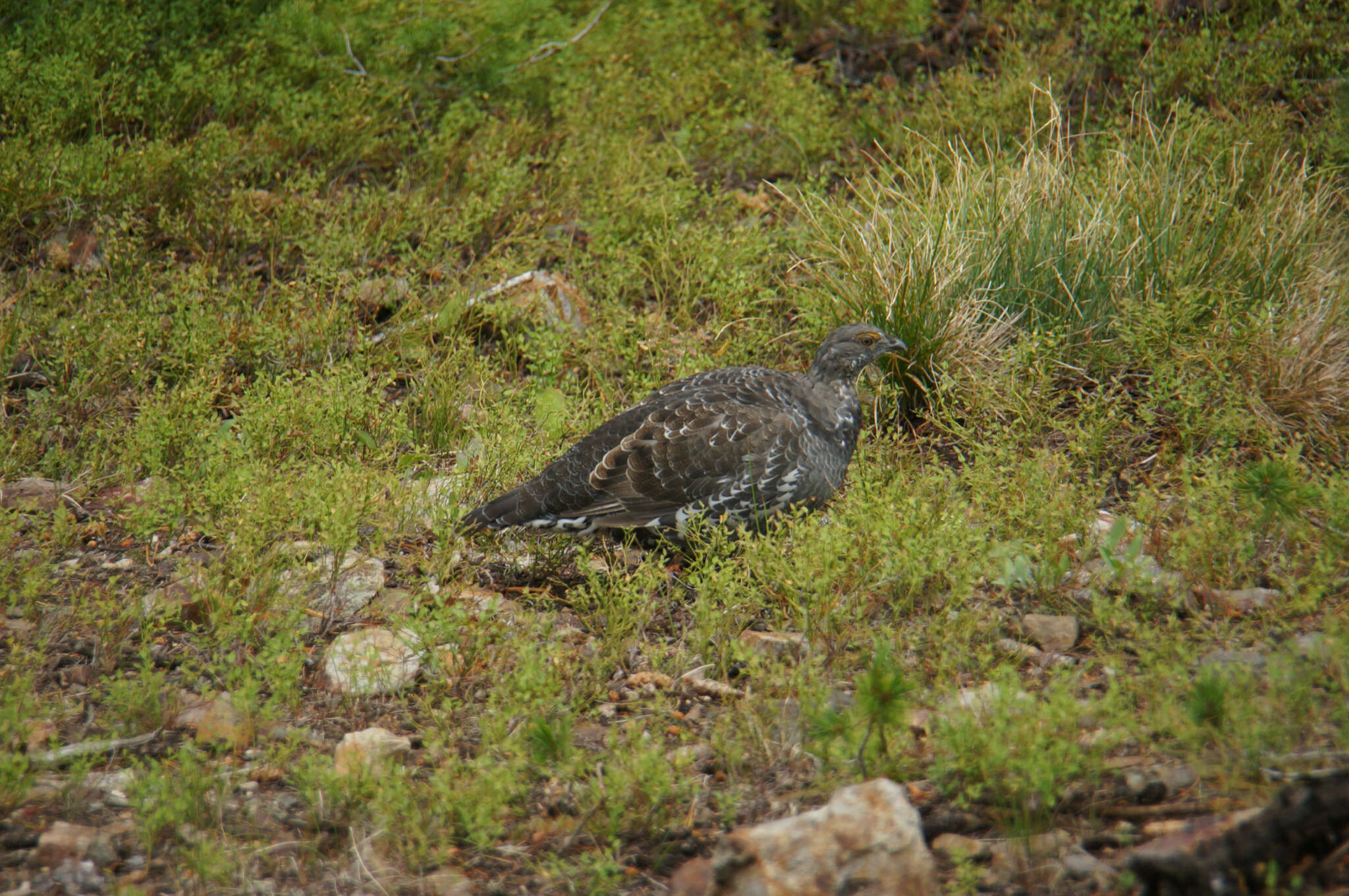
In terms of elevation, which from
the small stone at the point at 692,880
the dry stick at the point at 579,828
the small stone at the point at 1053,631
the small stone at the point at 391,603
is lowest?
the small stone at the point at 391,603

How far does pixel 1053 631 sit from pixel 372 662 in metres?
2.98

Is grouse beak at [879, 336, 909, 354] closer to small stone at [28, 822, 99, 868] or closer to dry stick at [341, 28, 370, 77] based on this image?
small stone at [28, 822, 99, 868]

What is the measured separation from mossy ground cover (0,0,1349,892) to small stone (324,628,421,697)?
4.3 inches

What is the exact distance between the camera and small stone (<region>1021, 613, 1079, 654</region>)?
4520mm

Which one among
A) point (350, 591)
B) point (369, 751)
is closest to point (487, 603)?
point (350, 591)

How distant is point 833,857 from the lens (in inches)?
122

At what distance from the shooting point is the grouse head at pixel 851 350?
5.97 m

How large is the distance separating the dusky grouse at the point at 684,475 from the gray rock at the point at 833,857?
90.8 inches

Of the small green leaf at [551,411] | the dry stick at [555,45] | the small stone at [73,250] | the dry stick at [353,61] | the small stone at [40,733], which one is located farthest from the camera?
the dry stick at [555,45]

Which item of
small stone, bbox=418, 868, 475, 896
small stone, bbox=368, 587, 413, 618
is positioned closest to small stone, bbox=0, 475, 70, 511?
small stone, bbox=368, 587, 413, 618

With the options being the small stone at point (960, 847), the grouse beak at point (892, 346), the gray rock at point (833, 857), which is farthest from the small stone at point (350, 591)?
the grouse beak at point (892, 346)

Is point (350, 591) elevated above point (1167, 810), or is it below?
below

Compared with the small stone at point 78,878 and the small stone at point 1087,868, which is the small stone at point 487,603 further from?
the small stone at point 1087,868

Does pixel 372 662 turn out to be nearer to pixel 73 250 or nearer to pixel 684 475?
pixel 684 475
